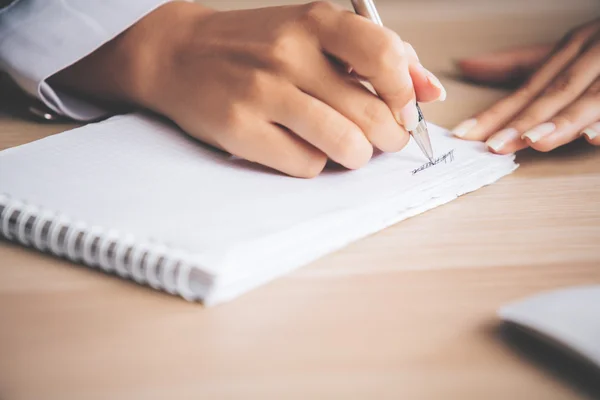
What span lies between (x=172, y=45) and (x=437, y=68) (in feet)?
1.40

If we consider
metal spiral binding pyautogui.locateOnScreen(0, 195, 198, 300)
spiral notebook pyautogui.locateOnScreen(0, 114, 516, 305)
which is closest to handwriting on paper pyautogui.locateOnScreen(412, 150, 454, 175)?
spiral notebook pyautogui.locateOnScreen(0, 114, 516, 305)

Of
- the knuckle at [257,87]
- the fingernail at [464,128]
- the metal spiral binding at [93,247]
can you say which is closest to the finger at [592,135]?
the fingernail at [464,128]

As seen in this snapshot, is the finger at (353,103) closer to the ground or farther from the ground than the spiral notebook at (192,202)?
farther from the ground

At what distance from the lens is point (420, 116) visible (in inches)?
23.4

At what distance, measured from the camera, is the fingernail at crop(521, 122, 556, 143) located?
2.11 ft

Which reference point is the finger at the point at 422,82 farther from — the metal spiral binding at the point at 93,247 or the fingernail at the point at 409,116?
the metal spiral binding at the point at 93,247

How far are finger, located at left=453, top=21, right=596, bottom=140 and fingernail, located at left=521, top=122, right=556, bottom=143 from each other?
0.08 ft

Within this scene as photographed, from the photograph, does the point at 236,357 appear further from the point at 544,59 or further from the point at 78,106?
the point at 544,59

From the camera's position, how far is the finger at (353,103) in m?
0.56

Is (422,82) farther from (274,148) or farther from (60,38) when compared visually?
(60,38)

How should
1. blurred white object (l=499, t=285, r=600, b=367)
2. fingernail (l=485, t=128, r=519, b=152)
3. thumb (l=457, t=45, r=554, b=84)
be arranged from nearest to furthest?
blurred white object (l=499, t=285, r=600, b=367) < fingernail (l=485, t=128, r=519, b=152) < thumb (l=457, t=45, r=554, b=84)

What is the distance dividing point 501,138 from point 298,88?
0.68 feet

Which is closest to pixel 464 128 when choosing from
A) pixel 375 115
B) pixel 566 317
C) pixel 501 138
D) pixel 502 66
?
pixel 501 138

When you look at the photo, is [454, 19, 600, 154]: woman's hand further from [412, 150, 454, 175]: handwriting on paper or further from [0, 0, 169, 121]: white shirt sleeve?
[0, 0, 169, 121]: white shirt sleeve
